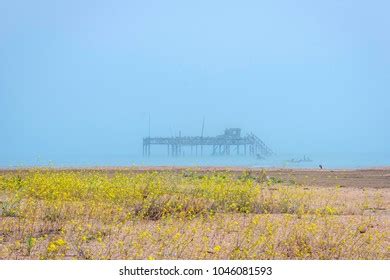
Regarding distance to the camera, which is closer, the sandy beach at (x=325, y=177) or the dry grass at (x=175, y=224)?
the dry grass at (x=175, y=224)

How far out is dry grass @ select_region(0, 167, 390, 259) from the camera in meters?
8.23

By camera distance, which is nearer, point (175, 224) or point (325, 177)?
point (175, 224)

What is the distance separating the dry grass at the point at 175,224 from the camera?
8227mm

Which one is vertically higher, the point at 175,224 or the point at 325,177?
the point at 325,177

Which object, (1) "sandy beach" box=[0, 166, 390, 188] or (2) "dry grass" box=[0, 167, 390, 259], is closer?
(2) "dry grass" box=[0, 167, 390, 259]

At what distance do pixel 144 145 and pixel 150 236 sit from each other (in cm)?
13054

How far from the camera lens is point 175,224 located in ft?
33.7

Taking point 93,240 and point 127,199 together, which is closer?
point 93,240

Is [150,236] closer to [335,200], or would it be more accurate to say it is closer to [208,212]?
[208,212]

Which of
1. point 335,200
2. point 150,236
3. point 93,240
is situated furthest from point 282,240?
point 335,200

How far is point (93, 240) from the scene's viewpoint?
8914mm

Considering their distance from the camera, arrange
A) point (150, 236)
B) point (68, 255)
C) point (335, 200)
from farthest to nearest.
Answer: point (335, 200)
point (150, 236)
point (68, 255)
